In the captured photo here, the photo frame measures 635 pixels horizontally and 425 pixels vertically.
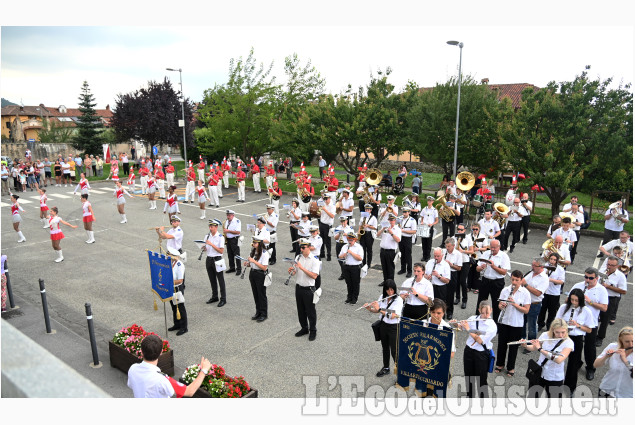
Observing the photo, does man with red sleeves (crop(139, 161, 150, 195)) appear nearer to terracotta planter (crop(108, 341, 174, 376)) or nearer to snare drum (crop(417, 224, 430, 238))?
snare drum (crop(417, 224, 430, 238))

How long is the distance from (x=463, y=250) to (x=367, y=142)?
1509 cm

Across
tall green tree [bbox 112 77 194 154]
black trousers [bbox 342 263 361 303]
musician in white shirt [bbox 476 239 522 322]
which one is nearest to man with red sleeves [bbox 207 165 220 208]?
black trousers [bbox 342 263 361 303]

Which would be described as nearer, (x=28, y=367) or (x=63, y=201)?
(x=28, y=367)

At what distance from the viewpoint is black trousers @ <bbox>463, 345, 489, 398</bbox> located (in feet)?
20.8

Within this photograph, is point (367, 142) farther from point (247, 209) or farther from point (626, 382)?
point (626, 382)

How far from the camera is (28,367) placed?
6.72ft

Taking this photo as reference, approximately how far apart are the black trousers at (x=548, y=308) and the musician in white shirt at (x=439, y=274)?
→ 6.25 feet

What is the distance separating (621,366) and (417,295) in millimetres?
2880

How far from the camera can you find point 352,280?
1016cm

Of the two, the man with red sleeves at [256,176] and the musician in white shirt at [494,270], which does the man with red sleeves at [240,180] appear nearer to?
the man with red sleeves at [256,176]

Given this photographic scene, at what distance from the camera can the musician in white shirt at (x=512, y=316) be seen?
714 centimetres

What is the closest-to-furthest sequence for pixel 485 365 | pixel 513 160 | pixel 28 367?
pixel 28 367, pixel 485 365, pixel 513 160

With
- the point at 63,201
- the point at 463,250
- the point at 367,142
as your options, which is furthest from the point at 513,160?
the point at 63,201

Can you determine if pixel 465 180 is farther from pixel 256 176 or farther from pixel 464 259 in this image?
pixel 256 176
